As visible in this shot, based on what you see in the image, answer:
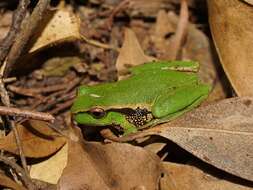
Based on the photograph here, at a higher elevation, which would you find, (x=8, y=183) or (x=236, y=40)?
(x=236, y=40)

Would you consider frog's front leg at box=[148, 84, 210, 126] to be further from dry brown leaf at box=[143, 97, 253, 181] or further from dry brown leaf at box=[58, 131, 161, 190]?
dry brown leaf at box=[58, 131, 161, 190]

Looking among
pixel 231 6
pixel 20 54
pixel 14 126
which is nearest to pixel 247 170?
pixel 231 6

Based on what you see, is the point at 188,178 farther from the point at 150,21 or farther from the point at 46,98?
the point at 150,21

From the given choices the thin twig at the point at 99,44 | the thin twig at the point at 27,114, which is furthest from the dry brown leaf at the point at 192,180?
the thin twig at the point at 99,44

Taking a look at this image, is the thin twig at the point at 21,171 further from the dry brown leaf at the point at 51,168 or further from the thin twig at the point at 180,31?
the thin twig at the point at 180,31

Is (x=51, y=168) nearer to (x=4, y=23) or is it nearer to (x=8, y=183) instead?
(x=8, y=183)

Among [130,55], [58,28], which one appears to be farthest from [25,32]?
[130,55]

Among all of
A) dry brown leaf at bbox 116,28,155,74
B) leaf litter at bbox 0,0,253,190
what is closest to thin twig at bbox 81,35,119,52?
leaf litter at bbox 0,0,253,190
